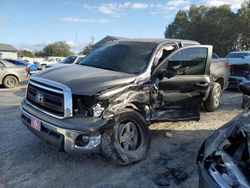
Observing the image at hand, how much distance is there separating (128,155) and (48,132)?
4.00 ft

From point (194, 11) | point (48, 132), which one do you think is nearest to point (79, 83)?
point (48, 132)

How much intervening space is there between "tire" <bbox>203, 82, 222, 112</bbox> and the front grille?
471 centimetres

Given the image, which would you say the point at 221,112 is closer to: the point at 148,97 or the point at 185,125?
the point at 185,125

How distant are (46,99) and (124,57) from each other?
1.69m

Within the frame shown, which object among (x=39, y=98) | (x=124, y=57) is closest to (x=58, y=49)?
(x=124, y=57)

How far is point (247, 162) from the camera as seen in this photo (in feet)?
7.70

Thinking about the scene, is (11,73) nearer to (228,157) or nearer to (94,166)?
(94,166)

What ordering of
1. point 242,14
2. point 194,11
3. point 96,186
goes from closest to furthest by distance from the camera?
point 96,186 → point 242,14 → point 194,11

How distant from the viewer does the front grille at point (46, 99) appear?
4.14 metres

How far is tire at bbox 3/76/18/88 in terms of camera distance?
14016 millimetres

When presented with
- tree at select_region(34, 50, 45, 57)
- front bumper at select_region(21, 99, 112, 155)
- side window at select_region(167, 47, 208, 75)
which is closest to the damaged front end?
front bumper at select_region(21, 99, 112, 155)

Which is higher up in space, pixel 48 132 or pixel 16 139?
pixel 48 132

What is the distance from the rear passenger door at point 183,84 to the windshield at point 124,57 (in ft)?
1.18

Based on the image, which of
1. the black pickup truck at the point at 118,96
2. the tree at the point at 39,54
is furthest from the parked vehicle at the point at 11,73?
the tree at the point at 39,54
